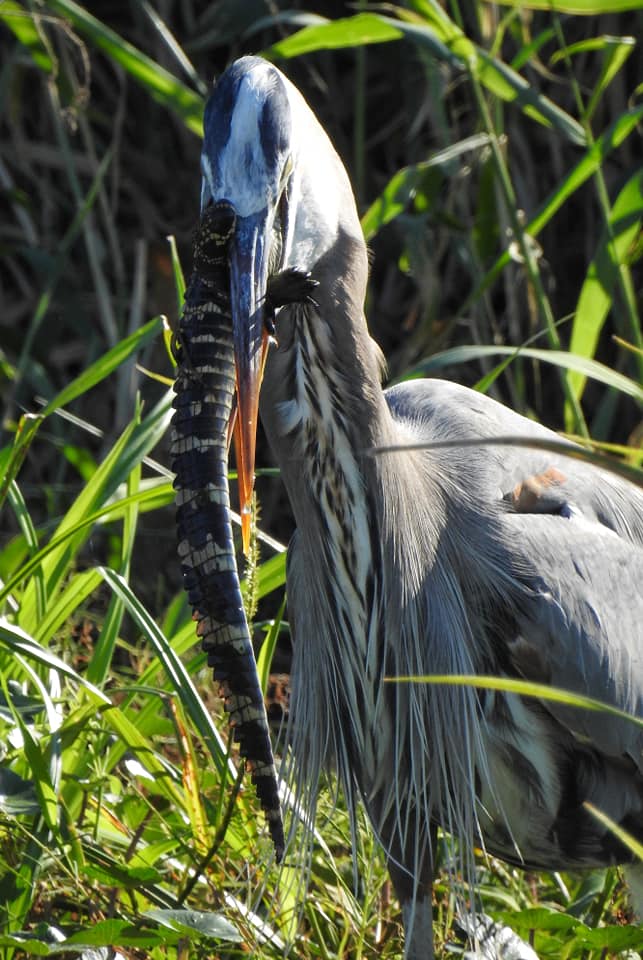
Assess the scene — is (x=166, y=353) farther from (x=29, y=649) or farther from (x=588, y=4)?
(x=29, y=649)

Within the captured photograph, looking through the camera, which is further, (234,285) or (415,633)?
(415,633)

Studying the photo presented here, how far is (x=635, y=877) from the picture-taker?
1831 mm

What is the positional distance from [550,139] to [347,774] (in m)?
1.91

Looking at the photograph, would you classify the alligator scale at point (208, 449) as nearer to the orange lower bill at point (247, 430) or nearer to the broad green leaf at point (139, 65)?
the orange lower bill at point (247, 430)

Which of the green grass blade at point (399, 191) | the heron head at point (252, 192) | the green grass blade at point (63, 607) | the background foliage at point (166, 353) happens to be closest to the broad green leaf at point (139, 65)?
the background foliage at point (166, 353)

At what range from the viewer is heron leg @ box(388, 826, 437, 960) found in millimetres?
1706

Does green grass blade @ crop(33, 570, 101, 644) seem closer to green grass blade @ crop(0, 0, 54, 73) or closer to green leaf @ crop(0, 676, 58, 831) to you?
green leaf @ crop(0, 676, 58, 831)

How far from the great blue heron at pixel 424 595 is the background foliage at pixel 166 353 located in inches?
4.1

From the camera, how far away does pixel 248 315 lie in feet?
4.56

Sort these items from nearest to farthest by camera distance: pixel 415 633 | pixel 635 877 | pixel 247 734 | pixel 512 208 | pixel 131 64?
pixel 247 734
pixel 415 633
pixel 635 877
pixel 512 208
pixel 131 64

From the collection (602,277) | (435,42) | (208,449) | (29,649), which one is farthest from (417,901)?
(435,42)

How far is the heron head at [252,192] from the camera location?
1396 millimetres

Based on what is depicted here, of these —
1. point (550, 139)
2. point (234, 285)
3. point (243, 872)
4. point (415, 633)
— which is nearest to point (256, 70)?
point (234, 285)

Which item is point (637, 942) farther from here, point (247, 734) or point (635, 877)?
point (247, 734)
